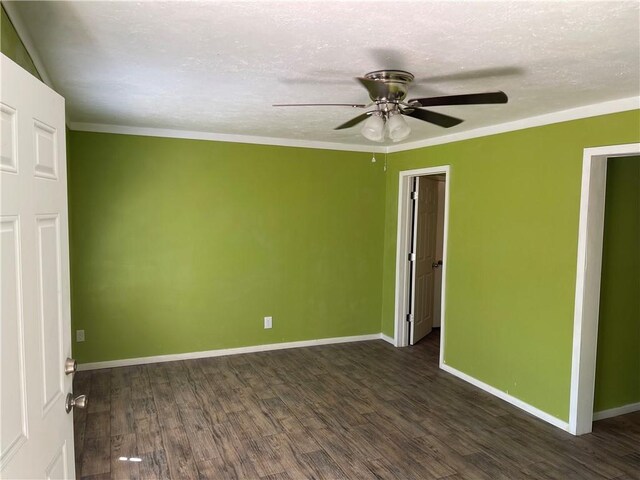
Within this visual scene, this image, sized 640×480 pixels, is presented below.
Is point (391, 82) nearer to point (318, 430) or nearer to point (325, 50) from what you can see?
point (325, 50)

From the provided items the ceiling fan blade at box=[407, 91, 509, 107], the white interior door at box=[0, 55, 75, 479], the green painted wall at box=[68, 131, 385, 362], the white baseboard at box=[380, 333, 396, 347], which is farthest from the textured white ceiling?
the white baseboard at box=[380, 333, 396, 347]

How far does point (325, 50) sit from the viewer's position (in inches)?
80.4

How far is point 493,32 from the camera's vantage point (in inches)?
71.2

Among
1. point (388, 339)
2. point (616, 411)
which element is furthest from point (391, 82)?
point (388, 339)

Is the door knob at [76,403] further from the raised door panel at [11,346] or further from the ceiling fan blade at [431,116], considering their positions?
the ceiling fan blade at [431,116]

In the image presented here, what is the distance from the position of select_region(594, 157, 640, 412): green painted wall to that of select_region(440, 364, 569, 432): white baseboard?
41 centimetres

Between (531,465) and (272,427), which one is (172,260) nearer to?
(272,427)

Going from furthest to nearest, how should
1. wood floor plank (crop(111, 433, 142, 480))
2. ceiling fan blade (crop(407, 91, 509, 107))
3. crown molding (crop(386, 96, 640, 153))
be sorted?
crown molding (crop(386, 96, 640, 153)) < wood floor plank (crop(111, 433, 142, 480)) < ceiling fan blade (crop(407, 91, 509, 107))

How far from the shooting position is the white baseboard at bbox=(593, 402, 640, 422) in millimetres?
3463

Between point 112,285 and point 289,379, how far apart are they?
1906mm

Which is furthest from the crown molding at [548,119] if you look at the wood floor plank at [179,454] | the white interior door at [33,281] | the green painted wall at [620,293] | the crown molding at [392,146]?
the wood floor plank at [179,454]

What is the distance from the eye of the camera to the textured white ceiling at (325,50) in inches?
64.9

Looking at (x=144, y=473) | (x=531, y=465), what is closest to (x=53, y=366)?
(x=144, y=473)

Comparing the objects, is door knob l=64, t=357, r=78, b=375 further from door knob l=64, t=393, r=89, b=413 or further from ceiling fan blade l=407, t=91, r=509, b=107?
ceiling fan blade l=407, t=91, r=509, b=107
